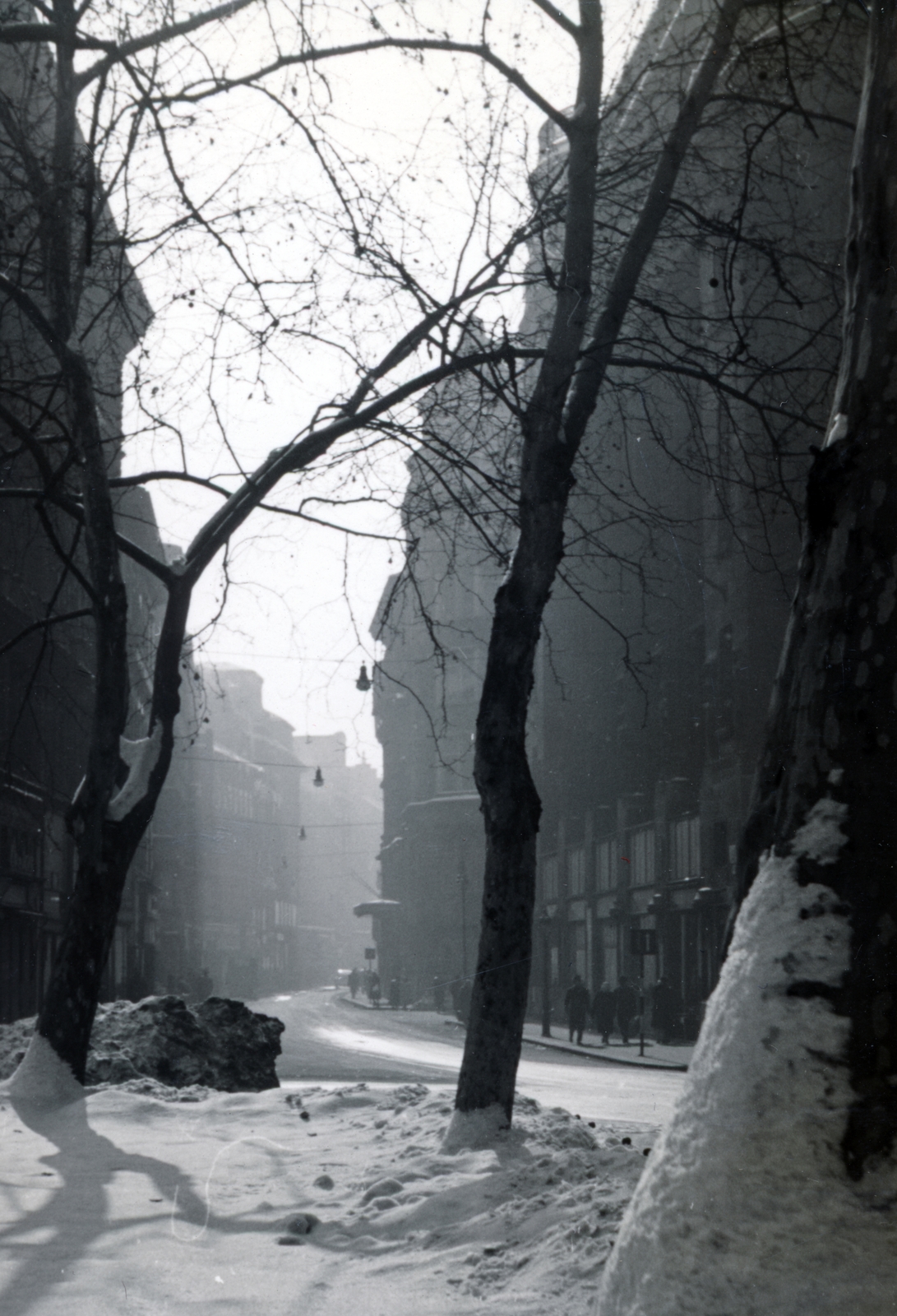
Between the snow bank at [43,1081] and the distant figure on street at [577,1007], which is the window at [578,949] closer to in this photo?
the distant figure on street at [577,1007]

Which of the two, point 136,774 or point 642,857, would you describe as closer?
point 136,774

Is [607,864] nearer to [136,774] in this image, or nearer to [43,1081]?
[136,774]

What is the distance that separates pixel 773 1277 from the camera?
293 cm

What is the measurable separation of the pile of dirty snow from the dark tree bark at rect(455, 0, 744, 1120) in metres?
4.50

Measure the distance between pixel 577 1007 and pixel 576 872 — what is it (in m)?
10.1

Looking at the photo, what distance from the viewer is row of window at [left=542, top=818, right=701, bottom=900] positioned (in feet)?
108

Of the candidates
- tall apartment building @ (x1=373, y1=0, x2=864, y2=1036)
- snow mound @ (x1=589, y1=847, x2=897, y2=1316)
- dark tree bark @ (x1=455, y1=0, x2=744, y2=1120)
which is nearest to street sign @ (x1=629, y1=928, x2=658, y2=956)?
tall apartment building @ (x1=373, y1=0, x2=864, y2=1036)

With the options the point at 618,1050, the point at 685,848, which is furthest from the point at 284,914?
the point at 618,1050

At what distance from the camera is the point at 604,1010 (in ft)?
112

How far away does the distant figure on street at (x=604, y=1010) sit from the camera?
33.6 metres

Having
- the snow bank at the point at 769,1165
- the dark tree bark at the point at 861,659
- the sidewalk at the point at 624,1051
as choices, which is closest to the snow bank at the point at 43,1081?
the snow bank at the point at 769,1165

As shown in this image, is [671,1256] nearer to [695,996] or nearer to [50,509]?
[50,509]

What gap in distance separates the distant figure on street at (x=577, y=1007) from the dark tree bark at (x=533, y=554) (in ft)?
83.5

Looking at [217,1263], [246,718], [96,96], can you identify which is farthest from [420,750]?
[217,1263]
